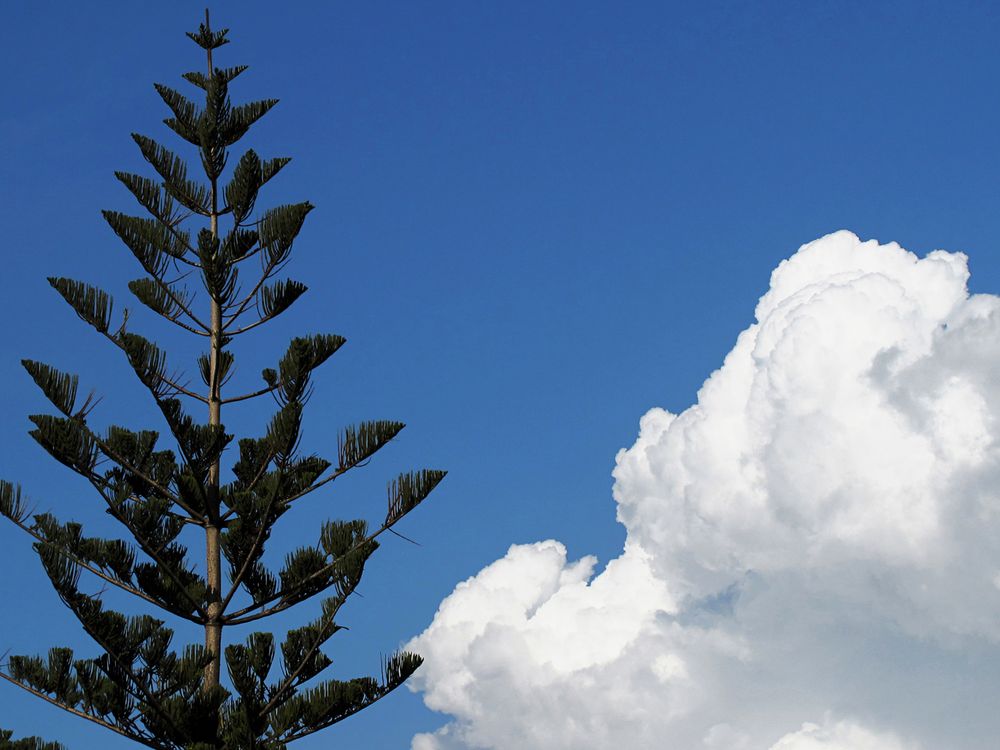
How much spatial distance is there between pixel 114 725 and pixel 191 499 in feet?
6.81

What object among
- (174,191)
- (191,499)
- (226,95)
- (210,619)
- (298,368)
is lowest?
(210,619)

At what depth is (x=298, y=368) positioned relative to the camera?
39.4 feet

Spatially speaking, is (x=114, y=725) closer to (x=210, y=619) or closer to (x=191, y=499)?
(x=210, y=619)

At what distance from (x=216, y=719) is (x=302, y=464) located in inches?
94.4

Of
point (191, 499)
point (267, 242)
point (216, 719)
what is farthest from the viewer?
point (267, 242)

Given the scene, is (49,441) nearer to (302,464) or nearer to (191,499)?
(191,499)

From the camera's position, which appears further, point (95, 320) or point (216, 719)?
point (95, 320)

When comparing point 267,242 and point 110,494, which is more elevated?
point 267,242

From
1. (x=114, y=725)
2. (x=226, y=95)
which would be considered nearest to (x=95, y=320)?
(x=226, y=95)

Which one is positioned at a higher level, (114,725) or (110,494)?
(110,494)

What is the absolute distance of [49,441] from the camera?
11.7 m

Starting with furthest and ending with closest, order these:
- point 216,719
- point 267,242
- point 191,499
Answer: point 267,242 < point 191,499 < point 216,719

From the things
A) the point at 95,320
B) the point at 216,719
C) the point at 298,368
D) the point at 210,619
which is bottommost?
the point at 216,719

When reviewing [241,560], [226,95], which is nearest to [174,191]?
[226,95]
